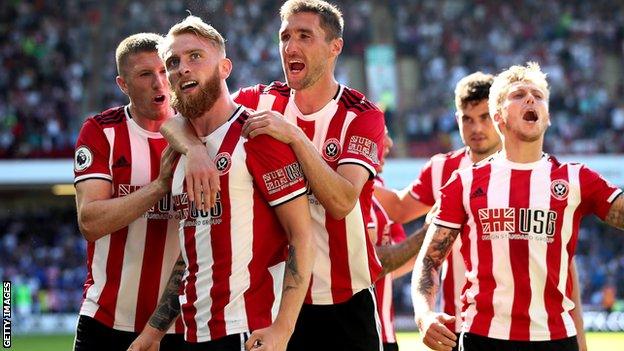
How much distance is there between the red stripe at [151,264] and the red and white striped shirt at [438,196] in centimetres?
187

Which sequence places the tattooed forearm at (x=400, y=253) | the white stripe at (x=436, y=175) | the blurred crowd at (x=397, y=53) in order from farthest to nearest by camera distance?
the blurred crowd at (x=397, y=53)
the white stripe at (x=436, y=175)
the tattooed forearm at (x=400, y=253)

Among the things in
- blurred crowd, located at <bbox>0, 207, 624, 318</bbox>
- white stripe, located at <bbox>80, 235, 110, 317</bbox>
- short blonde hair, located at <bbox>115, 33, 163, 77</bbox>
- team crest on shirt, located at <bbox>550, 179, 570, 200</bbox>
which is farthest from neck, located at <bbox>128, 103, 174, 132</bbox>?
blurred crowd, located at <bbox>0, 207, 624, 318</bbox>

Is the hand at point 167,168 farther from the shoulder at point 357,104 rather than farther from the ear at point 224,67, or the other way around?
the shoulder at point 357,104

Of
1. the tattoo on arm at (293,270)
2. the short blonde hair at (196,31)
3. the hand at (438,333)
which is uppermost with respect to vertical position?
the short blonde hair at (196,31)

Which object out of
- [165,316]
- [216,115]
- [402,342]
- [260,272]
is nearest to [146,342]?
[165,316]

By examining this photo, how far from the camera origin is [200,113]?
4184 mm

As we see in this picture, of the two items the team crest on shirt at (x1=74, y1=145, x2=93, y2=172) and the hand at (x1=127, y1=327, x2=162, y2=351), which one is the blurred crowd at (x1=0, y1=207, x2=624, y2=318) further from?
the hand at (x1=127, y1=327, x2=162, y2=351)

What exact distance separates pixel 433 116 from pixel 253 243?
814 inches

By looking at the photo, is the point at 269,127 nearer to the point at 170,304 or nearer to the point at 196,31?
the point at 196,31

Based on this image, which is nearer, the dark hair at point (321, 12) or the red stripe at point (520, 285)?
the red stripe at point (520, 285)

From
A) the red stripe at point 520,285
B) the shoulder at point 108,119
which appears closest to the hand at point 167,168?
the shoulder at point 108,119

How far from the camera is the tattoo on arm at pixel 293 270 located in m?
3.91

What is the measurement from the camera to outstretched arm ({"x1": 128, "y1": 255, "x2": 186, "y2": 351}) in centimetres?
433

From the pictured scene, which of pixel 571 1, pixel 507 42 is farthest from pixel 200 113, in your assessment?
pixel 571 1
